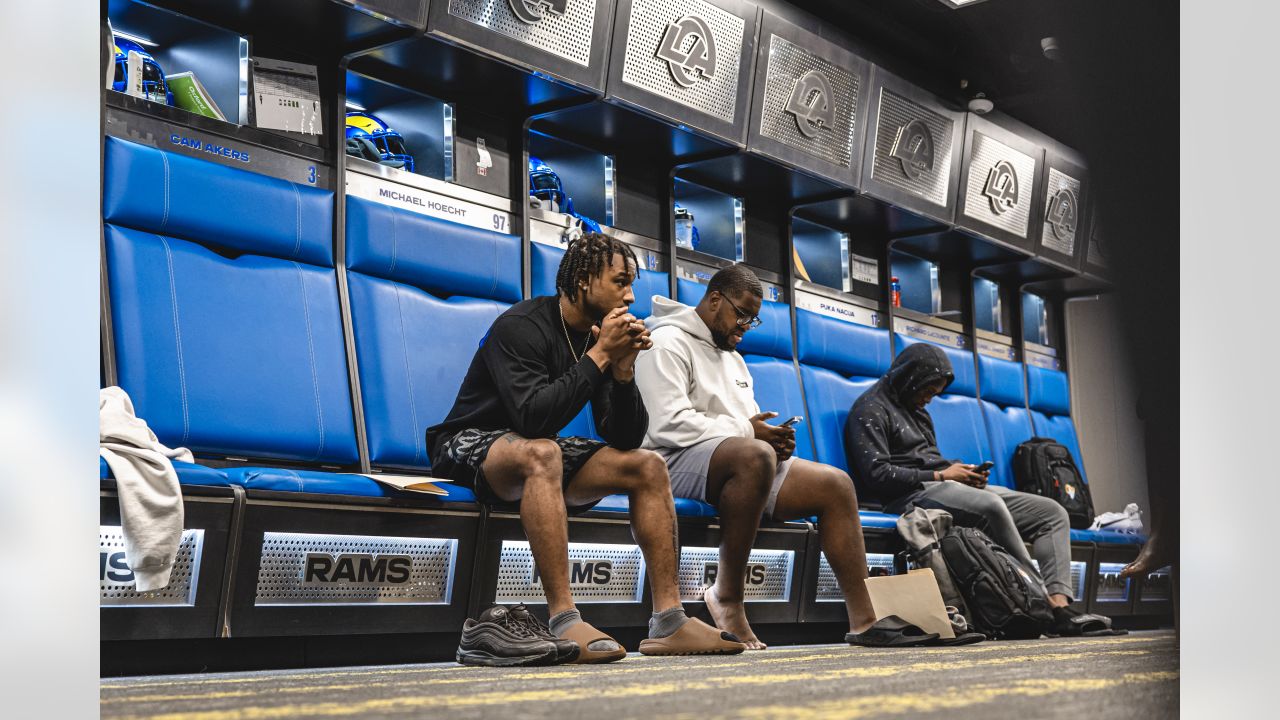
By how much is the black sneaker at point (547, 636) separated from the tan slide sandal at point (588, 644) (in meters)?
0.03

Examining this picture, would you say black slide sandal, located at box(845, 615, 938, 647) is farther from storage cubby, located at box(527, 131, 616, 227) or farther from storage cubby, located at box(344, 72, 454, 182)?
storage cubby, located at box(527, 131, 616, 227)

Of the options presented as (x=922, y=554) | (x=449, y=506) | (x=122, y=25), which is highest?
(x=122, y=25)

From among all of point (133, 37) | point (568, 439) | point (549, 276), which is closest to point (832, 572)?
point (549, 276)

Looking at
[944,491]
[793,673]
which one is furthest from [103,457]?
[944,491]

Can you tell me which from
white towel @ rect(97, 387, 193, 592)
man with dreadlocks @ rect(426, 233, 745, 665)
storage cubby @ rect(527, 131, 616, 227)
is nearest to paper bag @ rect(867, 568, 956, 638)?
man with dreadlocks @ rect(426, 233, 745, 665)

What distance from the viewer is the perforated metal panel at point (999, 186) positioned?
6.28m

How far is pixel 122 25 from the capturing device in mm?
3426

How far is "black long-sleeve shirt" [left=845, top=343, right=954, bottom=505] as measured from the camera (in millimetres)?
4555

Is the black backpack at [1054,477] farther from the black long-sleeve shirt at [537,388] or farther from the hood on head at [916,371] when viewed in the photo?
the black long-sleeve shirt at [537,388]

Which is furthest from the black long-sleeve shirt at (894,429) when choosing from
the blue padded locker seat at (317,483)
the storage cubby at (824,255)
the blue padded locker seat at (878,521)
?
the blue padded locker seat at (317,483)

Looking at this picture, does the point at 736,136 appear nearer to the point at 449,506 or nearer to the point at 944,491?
the point at 944,491

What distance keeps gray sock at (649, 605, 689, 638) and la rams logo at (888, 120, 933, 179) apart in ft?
11.5

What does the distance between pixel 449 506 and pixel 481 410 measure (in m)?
0.25

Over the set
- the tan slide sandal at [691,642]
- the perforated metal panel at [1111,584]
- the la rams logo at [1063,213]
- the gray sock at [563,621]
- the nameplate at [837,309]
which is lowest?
the perforated metal panel at [1111,584]
